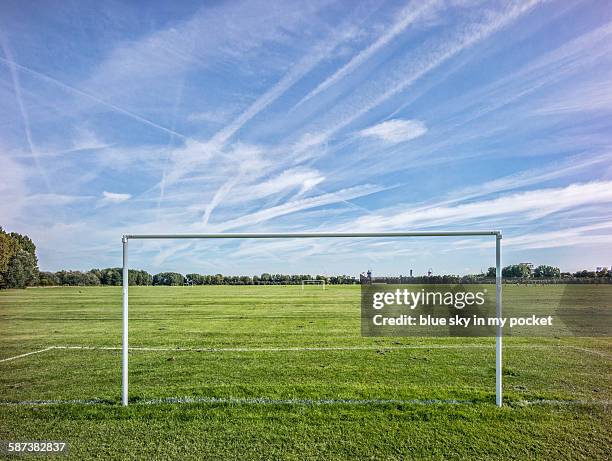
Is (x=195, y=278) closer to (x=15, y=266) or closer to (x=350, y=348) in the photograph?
(x=350, y=348)

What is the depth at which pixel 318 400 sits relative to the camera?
5262 millimetres

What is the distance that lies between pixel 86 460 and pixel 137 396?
1611 millimetres

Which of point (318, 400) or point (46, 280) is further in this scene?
point (46, 280)

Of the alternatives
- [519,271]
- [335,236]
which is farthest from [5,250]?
[519,271]

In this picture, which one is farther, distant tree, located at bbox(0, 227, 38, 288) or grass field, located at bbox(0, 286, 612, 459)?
distant tree, located at bbox(0, 227, 38, 288)

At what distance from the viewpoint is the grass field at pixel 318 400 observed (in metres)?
4.12

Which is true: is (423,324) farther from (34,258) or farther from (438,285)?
(34,258)

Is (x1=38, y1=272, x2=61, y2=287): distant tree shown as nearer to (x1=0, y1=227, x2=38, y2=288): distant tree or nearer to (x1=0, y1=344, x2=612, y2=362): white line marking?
(x1=0, y1=227, x2=38, y2=288): distant tree

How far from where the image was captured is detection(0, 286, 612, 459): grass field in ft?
13.5

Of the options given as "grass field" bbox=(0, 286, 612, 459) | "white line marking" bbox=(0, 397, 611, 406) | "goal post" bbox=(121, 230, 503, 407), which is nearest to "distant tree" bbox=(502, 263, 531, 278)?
"grass field" bbox=(0, 286, 612, 459)

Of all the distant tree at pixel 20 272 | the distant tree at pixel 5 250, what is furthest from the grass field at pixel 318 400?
the distant tree at pixel 20 272

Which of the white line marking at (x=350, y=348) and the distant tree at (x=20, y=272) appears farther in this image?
the distant tree at (x=20, y=272)

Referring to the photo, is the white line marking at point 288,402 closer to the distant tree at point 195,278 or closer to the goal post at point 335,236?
the goal post at point 335,236

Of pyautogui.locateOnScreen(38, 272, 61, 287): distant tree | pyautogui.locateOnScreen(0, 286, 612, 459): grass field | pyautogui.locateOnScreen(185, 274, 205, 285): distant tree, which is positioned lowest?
pyautogui.locateOnScreen(38, 272, 61, 287): distant tree
